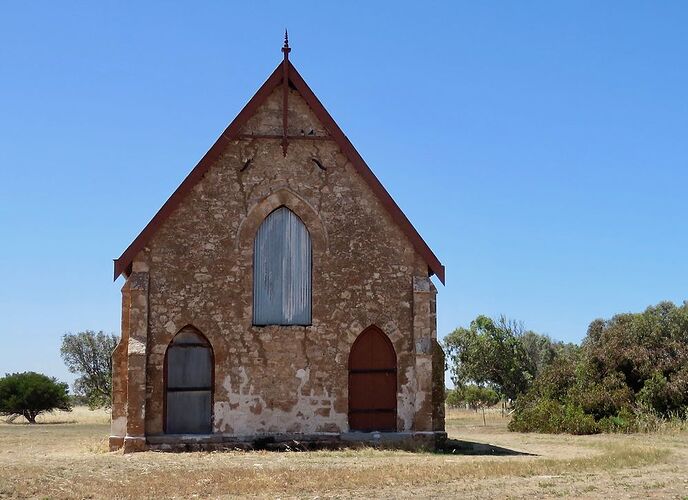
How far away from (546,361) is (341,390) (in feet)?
114

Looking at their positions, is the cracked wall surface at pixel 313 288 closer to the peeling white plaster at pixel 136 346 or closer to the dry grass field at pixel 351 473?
the peeling white plaster at pixel 136 346

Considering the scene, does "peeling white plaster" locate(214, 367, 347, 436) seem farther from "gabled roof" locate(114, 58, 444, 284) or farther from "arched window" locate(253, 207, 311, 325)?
"gabled roof" locate(114, 58, 444, 284)

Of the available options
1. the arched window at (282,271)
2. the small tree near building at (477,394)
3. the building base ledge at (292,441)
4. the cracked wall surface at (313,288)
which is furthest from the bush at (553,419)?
the small tree near building at (477,394)

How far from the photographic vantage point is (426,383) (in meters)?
22.5

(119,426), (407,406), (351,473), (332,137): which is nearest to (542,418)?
(407,406)

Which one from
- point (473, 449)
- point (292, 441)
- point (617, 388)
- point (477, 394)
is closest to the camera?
point (292, 441)

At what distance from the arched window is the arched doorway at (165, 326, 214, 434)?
1.49 m

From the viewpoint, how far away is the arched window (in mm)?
22594

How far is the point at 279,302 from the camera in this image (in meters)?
22.6

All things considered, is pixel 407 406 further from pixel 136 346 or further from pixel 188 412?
pixel 136 346

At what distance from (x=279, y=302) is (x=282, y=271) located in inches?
30.4

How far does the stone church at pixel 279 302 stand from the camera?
2203 cm

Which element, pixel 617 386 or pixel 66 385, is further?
pixel 66 385

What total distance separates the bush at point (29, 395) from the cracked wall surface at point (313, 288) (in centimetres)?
2247
